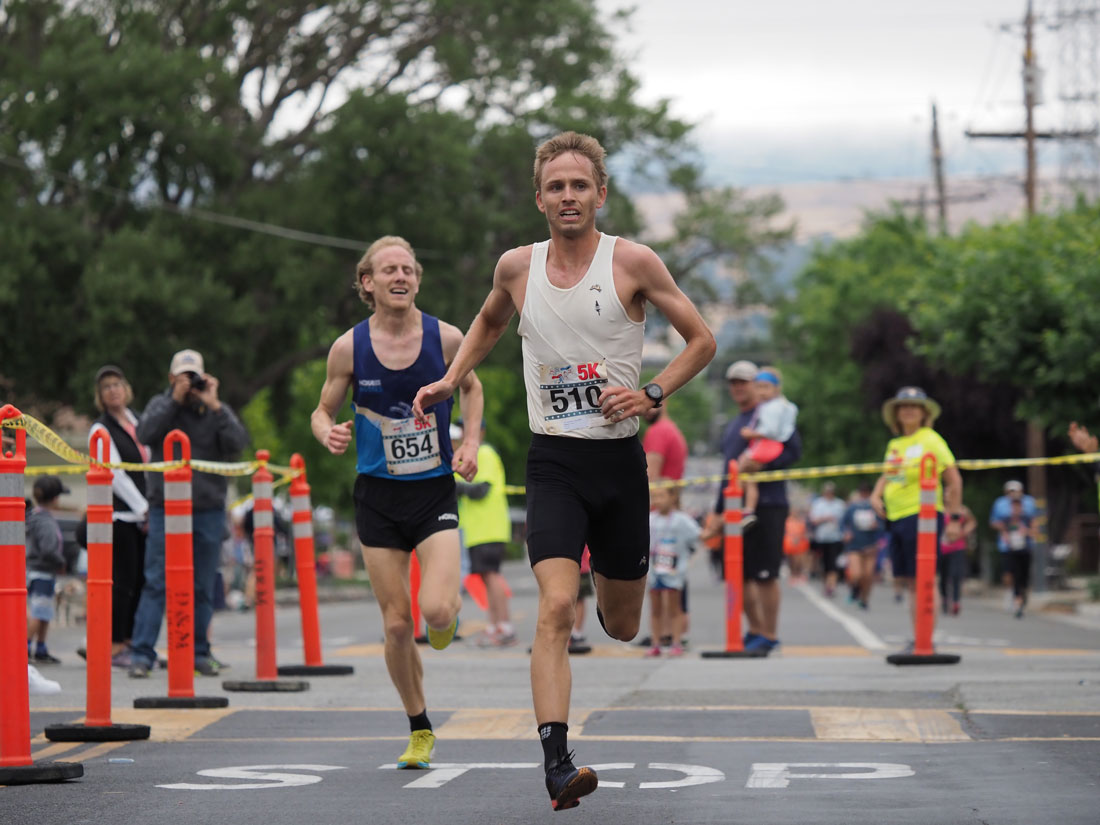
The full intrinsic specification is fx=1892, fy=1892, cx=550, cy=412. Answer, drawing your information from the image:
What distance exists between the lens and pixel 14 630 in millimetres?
7016

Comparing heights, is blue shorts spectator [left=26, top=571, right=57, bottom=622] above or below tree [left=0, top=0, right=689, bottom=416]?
below

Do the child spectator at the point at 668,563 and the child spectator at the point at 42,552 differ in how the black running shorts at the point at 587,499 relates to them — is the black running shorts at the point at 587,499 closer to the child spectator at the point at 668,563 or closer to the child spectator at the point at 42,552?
the child spectator at the point at 668,563

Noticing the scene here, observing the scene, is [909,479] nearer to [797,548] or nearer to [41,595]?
[41,595]

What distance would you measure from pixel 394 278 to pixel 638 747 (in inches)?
87.7

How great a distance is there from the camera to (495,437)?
60125 mm

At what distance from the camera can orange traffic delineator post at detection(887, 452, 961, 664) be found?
13.0 metres

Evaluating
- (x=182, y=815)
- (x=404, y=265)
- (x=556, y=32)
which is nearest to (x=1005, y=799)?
(x=182, y=815)

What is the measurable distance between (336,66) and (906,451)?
24.6 m

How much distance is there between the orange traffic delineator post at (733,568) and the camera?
13742 mm

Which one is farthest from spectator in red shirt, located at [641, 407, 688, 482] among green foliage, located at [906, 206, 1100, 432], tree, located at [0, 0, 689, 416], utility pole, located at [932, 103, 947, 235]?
utility pole, located at [932, 103, 947, 235]

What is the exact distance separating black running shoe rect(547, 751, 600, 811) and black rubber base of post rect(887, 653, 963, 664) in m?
7.28

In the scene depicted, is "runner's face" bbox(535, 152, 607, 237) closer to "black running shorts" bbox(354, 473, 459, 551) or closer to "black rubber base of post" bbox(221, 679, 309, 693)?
"black running shorts" bbox(354, 473, 459, 551)

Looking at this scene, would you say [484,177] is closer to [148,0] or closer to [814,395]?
[148,0]

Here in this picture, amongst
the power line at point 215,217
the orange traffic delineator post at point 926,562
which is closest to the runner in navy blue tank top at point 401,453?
the orange traffic delineator post at point 926,562
